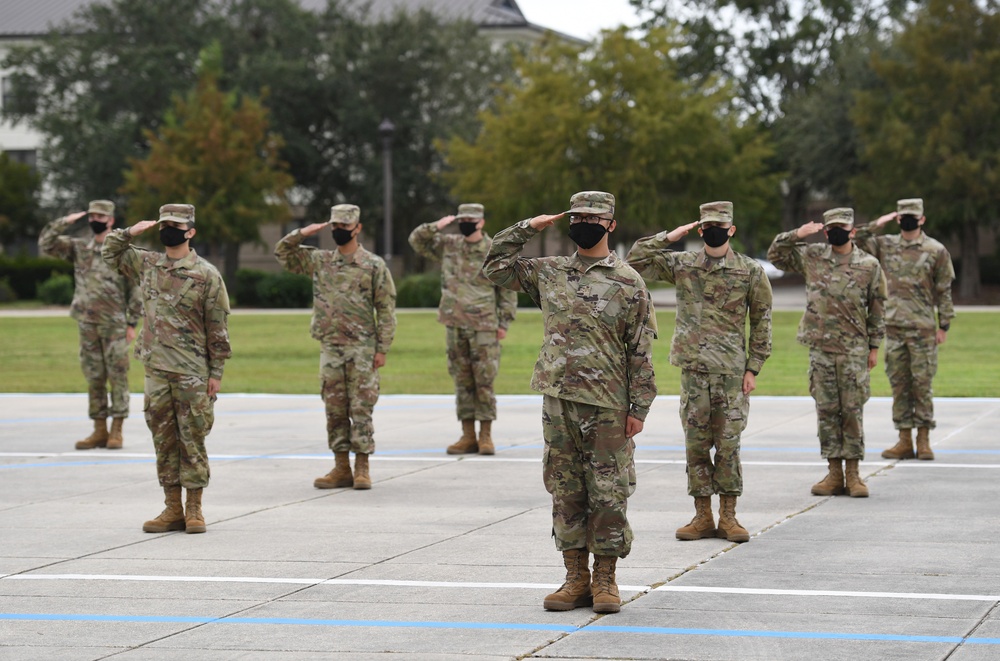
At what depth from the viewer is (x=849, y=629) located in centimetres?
707

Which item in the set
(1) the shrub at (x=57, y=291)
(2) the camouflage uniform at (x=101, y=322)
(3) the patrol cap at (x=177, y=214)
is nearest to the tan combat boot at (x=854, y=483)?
(3) the patrol cap at (x=177, y=214)

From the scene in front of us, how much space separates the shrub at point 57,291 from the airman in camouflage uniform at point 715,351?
46.4 metres

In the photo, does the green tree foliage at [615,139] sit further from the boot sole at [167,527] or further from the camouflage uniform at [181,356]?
the boot sole at [167,527]

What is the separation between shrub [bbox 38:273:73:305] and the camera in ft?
175

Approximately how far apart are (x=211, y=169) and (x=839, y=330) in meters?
45.1

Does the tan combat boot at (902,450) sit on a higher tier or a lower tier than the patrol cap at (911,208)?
lower

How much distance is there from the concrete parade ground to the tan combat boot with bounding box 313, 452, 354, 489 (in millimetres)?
223

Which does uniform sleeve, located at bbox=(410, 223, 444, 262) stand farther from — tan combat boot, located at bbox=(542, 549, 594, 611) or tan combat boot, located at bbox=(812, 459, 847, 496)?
tan combat boot, located at bbox=(542, 549, 594, 611)

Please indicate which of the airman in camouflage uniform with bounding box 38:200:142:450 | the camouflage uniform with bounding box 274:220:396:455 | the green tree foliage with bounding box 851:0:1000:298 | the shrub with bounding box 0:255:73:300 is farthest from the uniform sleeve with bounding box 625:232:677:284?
the shrub with bounding box 0:255:73:300

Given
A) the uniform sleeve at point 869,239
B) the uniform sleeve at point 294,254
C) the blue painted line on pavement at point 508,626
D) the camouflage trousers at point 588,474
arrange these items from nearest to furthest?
the blue painted line on pavement at point 508,626, the camouflage trousers at point 588,474, the uniform sleeve at point 294,254, the uniform sleeve at point 869,239

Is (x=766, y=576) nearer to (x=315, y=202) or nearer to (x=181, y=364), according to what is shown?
(x=181, y=364)

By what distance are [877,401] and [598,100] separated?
106ft

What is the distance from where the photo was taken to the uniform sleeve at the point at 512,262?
25.4 feet

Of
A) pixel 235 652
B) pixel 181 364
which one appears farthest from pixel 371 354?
pixel 235 652
